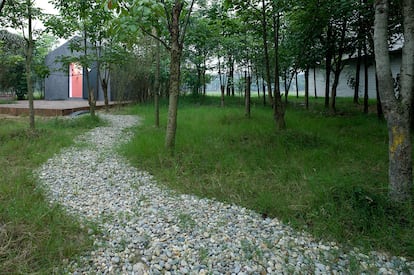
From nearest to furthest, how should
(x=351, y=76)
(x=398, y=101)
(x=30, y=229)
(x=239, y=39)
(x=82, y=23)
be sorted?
(x=30, y=229) → (x=398, y=101) → (x=82, y=23) → (x=239, y=39) → (x=351, y=76)

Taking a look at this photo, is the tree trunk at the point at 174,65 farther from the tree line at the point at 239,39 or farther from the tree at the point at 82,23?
the tree at the point at 82,23

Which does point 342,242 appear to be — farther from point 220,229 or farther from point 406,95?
point 406,95

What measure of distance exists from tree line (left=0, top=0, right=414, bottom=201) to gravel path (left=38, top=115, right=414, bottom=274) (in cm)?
89

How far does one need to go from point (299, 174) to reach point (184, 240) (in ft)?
5.64

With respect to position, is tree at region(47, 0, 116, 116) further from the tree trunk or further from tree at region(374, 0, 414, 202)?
tree at region(374, 0, 414, 202)

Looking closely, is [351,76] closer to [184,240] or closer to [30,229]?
[184,240]

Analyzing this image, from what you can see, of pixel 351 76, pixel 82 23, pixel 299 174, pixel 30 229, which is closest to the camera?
pixel 30 229

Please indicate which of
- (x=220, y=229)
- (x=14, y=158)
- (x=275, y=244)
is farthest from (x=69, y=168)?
(x=275, y=244)

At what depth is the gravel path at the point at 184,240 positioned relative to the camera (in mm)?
1709

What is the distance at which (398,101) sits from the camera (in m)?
2.27

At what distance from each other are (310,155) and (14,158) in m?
4.12

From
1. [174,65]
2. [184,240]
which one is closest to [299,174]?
[184,240]

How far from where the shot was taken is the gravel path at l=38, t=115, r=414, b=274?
1.71 meters

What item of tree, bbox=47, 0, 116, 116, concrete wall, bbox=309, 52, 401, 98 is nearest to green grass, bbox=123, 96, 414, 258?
tree, bbox=47, 0, 116, 116
